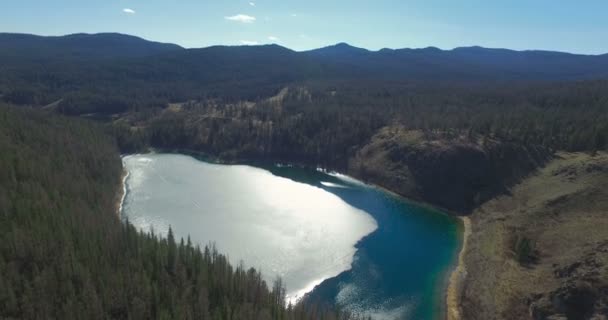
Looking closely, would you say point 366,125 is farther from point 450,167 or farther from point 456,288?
point 456,288

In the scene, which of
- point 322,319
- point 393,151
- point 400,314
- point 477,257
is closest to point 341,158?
point 393,151

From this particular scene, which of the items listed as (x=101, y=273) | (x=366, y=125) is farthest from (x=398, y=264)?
(x=366, y=125)

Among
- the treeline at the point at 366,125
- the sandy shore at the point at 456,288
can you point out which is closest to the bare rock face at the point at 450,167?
the treeline at the point at 366,125

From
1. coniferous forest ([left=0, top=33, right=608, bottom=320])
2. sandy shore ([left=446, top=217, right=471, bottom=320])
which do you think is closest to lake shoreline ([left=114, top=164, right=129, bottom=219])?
coniferous forest ([left=0, top=33, right=608, bottom=320])

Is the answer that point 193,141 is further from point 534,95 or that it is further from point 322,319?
point 534,95

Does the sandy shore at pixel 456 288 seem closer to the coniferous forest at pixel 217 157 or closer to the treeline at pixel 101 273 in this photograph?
the coniferous forest at pixel 217 157

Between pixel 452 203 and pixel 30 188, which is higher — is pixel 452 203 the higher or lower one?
the lower one

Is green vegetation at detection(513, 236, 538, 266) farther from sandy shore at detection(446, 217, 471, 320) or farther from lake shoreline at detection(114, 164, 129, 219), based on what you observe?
lake shoreline at detection(114, 164, 129, 219)
